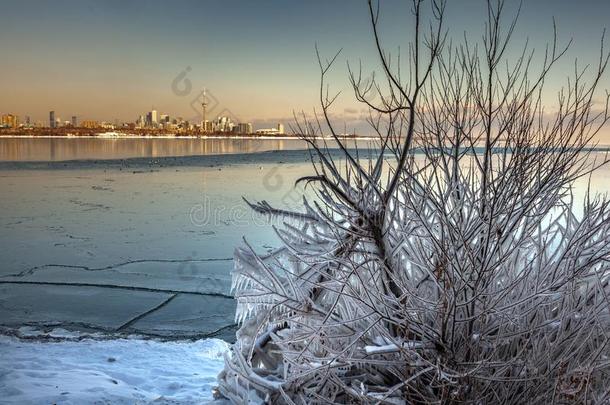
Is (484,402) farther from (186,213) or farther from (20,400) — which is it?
(186,213)

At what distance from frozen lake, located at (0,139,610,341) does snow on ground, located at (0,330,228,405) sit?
559mm

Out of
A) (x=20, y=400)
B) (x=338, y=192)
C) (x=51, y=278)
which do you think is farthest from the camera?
(x=51, y=278)

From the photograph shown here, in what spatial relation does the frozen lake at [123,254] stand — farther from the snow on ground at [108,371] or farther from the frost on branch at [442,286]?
the frost on branch at [442,286]

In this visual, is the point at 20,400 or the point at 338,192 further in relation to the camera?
the point at 20,400

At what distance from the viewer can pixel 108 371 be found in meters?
5.43

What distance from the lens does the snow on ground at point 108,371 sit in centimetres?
460

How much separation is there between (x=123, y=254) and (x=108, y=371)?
552 centimetres

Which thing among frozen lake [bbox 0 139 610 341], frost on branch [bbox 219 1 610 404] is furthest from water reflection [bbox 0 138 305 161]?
frost on branch [bbox 219 1 610 404]

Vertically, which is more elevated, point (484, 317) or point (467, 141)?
point (467, 141)

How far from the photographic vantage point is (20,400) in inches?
170

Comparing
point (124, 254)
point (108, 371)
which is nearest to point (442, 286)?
point (108, 371)

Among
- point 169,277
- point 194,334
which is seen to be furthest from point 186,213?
point 194,334

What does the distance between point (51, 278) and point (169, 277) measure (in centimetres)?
190

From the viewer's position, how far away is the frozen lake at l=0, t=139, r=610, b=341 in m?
7.37
